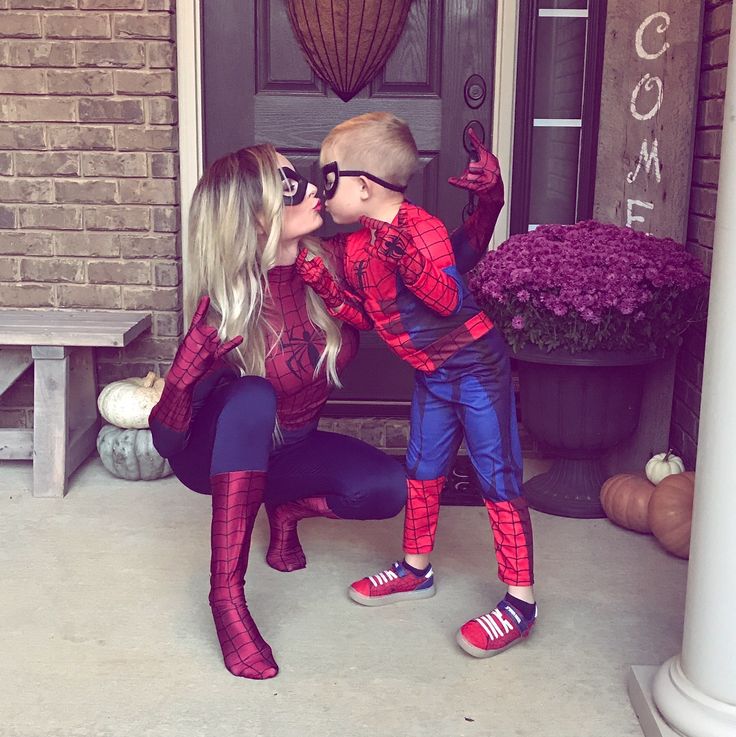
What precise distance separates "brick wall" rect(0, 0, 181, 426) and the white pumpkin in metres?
0.27

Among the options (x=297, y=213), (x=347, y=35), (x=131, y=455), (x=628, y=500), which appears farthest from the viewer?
(x=347, y=35)

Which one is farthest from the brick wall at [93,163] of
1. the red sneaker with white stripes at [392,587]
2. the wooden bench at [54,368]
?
the red sneaker with white stripes at [392,587]

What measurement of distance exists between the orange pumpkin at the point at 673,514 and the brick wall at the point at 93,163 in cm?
191

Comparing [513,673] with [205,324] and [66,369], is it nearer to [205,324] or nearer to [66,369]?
[205,324]

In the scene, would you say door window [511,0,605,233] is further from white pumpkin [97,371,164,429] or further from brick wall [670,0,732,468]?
white pumpkin [97,371,164,429]

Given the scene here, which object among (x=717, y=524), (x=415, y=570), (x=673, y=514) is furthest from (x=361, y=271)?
(x=673, y=514)

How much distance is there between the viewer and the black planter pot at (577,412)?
325 centimetres

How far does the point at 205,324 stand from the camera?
2.38 meters

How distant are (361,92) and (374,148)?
1516 mm

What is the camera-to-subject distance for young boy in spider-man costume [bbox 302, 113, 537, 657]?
243cm

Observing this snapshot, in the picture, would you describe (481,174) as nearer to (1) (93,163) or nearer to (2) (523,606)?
(2) (523,606)

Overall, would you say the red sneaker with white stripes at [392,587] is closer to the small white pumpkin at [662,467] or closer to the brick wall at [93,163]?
the small white pumpkin at [662,467]

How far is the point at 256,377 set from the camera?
8.09ft

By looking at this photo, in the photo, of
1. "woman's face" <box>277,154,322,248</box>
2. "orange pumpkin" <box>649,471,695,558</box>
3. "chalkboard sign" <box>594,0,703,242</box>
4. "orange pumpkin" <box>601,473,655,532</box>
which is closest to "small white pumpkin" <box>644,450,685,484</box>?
"orange pumpkin" <box>601,473,655,532</box>
